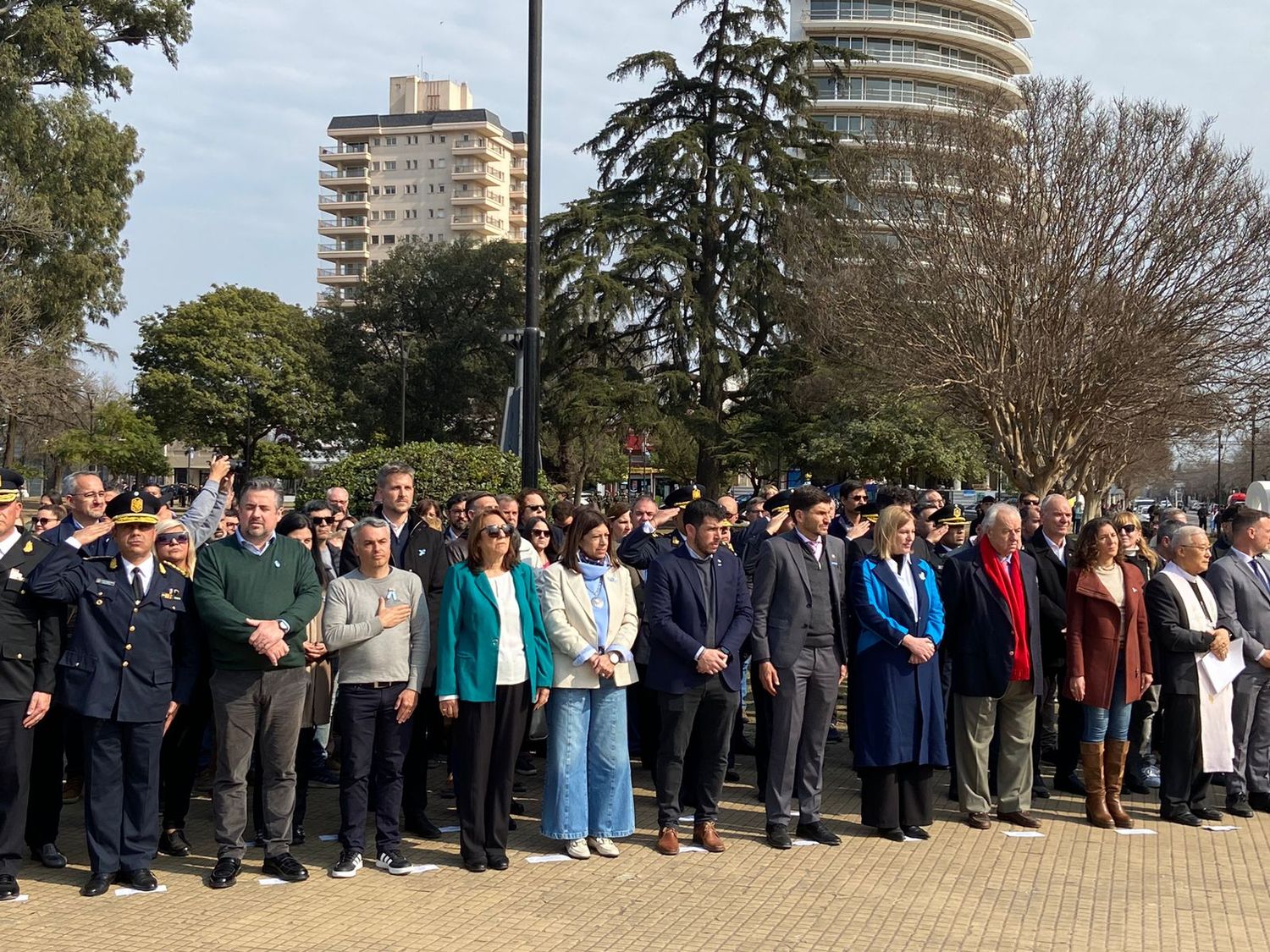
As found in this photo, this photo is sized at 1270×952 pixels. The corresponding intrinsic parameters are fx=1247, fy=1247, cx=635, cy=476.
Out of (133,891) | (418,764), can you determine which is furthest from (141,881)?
(418,764)

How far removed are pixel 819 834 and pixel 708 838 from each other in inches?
28.0

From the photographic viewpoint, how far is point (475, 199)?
365 ft

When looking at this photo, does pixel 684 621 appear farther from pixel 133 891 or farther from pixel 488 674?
pixel 133 891

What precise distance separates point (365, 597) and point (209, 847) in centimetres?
176

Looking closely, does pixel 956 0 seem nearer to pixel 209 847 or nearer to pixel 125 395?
pixel 125 395

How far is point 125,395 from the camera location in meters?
65.0

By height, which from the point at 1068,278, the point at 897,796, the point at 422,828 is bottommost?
the point at 422,828

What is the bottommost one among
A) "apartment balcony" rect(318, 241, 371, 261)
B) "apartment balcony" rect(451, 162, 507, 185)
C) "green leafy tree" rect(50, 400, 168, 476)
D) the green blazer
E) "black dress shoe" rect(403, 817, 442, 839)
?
"black dress shoe" rect(403, 817, 442, 839)

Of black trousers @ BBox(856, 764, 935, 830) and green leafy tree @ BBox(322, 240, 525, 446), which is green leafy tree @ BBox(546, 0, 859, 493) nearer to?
green leafy tree @ BBox(322, 240, 525, 446)

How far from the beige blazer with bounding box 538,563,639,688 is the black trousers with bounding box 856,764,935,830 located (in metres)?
1.62

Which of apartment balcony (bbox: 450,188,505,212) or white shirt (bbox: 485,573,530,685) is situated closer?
white shirt (bbox: 485,573,530,685)

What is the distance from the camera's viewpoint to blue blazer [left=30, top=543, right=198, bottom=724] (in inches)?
245

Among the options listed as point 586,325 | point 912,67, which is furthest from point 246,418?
point 912,67

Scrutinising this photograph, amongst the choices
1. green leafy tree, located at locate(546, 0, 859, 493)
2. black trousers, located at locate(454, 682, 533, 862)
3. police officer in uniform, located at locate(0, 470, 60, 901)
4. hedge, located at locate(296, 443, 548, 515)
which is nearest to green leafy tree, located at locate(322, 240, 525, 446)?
green leafy tree, located at locate(546, 0, 859, 493)
